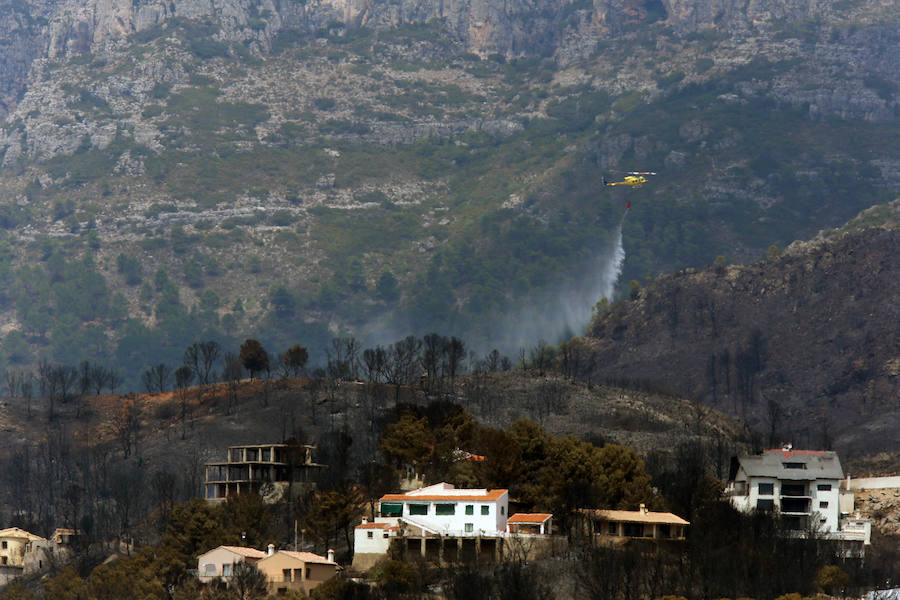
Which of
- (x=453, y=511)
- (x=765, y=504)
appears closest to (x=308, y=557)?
(x=453, y=511)

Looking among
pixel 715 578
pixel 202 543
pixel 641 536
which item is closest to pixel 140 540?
pixel 202 543

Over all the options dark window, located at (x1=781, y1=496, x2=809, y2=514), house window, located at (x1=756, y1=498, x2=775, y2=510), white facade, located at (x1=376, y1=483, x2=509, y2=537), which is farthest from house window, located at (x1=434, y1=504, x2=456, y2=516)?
dark window, located at (x1=781, y1=496, x2=809, y2=514)

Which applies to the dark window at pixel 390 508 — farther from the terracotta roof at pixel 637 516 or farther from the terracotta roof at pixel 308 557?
the terracotta roof at pixel 637 516

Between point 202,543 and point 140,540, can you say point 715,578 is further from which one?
point 140,540

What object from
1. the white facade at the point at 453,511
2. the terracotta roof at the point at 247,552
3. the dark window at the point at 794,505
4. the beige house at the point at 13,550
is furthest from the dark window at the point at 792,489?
the beige house at the point at 13,550

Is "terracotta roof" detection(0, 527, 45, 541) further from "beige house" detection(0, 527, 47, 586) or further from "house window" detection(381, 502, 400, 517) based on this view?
"house window" detection(381, 502, 400, 517)
